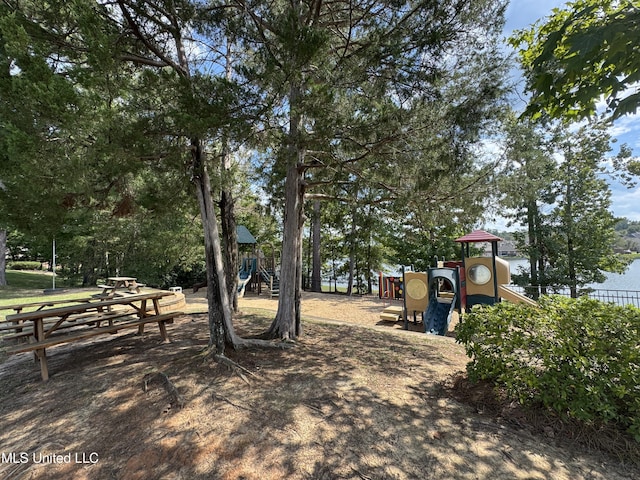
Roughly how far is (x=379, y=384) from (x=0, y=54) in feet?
16.5

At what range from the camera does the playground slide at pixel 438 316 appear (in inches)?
277

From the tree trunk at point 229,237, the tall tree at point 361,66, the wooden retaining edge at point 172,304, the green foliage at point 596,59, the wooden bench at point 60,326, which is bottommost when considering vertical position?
the wooden retaining edge at point 172,304

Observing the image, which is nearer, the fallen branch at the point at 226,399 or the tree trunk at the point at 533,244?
the fallen branch at the point at 226,399

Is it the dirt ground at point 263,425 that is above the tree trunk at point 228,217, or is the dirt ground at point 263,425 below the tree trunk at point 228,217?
below

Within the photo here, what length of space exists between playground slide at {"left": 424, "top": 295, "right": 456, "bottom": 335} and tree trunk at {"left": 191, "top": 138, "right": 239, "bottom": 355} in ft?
16.0

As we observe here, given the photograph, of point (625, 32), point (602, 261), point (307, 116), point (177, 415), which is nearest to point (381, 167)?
point (307, 116)

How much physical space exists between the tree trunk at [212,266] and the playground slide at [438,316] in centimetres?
488

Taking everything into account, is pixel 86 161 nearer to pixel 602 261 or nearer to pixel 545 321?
pixel 545 321

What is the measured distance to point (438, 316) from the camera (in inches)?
290

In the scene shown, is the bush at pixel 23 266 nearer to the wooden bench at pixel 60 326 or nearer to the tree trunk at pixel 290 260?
the wooden bench at pixel 60 326

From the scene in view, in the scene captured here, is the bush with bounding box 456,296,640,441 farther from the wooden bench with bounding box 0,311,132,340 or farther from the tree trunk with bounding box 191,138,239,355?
the wooden bench with bounding box 0,311,132,340

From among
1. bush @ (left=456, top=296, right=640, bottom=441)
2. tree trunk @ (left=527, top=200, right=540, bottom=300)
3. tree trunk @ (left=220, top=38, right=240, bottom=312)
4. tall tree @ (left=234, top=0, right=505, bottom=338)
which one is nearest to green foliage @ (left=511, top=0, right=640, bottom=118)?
tall tree @ (left=234, top=0, right=505, bottom=338)

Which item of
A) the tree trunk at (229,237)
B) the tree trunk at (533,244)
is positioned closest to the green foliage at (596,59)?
the tree trunk at (229,237)

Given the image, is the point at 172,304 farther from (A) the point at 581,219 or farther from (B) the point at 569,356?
(A) the point at 581,219
